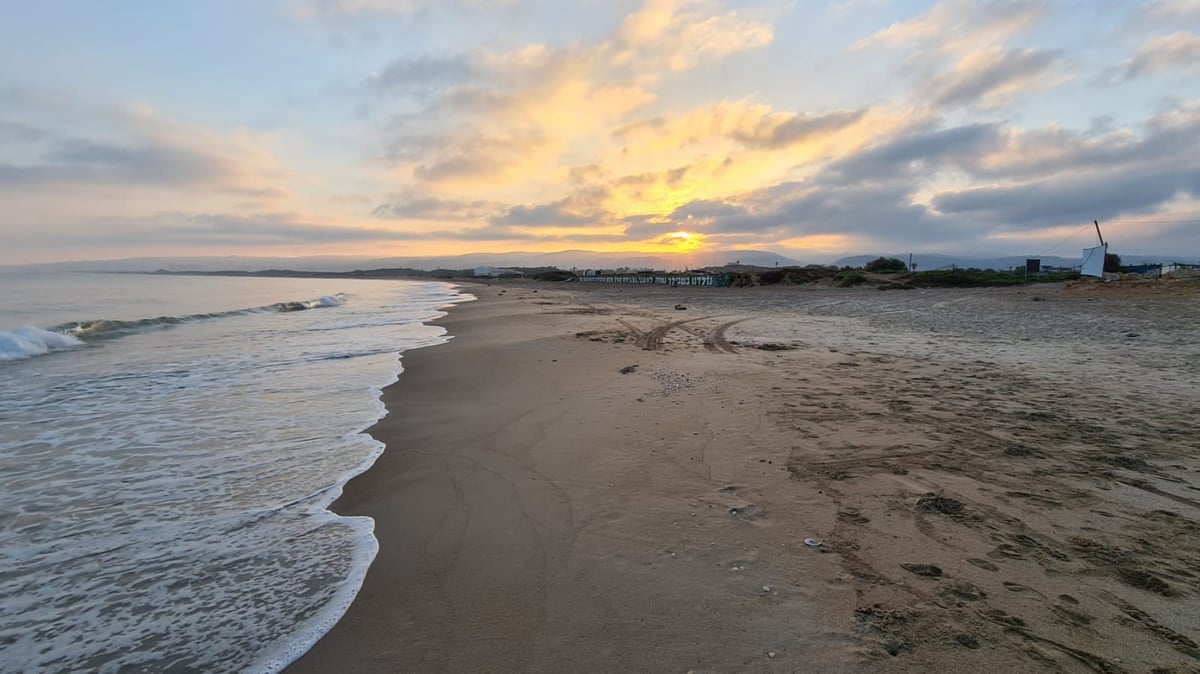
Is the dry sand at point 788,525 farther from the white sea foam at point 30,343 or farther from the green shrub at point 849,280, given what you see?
the green shrub at point 849,280

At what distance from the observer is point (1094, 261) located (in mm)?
35719

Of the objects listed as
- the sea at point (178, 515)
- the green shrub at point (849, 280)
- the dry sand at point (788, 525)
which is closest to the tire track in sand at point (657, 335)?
the dry sand at point (788, 525)

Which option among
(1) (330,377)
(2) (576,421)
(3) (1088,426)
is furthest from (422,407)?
(3) (1088,426)

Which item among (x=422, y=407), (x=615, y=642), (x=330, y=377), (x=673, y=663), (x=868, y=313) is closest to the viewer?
(x=673, y=663)

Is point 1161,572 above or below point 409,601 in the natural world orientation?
above

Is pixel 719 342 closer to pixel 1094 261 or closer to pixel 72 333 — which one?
pixel 72 333

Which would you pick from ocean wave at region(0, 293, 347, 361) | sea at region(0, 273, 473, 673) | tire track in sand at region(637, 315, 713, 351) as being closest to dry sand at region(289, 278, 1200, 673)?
sea at region(0, 273, 473, 673)

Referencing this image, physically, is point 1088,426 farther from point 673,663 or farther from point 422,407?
point 422,407

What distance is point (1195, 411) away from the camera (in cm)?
583

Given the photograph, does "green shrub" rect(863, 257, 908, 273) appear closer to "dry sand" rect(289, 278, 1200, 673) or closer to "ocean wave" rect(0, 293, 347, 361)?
"dry sand" rect(289, 278, 1200, 673)

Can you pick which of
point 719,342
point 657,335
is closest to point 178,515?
point 719,342

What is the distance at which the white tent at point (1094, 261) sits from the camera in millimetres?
35125

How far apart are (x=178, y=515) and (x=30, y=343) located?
45.9ft

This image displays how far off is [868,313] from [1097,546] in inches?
731
